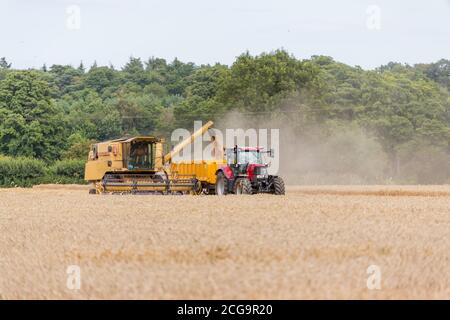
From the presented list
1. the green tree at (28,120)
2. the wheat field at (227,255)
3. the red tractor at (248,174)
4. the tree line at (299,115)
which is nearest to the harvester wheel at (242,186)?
the red tractor at (248,174)

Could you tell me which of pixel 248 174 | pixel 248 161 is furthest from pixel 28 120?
pixel 248 174

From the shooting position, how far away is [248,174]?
36094 mm

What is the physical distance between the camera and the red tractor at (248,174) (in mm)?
35844

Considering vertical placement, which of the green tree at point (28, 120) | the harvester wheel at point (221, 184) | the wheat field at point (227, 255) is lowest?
the harvester wheel at point (221, 184)

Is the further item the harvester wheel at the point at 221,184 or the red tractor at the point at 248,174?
the harvester wheel at the point at 221,184

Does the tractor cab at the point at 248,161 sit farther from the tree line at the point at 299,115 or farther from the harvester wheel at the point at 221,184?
the tree line at the point at 299,115

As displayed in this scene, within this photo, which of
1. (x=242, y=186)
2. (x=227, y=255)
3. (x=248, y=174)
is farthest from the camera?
(x=248, y=174)

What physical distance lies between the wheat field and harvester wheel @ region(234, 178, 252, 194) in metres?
13.3

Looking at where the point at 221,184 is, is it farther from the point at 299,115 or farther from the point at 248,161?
the point at 299,115

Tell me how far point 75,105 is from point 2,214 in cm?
8769

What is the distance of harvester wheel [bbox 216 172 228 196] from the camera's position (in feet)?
120

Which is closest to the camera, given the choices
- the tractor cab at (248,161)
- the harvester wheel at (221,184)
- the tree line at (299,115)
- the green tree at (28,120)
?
A: the tractor cab at (248,161)

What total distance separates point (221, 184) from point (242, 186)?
180cm

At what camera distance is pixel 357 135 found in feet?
262
